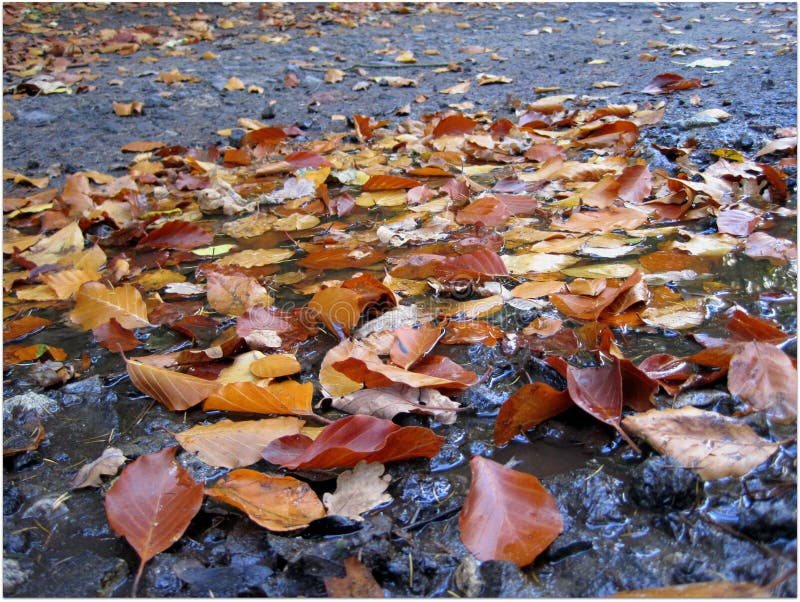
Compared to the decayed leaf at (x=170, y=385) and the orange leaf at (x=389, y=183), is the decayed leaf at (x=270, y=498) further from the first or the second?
the orange leaf at (x=389, y=183)

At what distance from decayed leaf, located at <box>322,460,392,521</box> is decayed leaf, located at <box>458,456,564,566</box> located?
14 centimetres

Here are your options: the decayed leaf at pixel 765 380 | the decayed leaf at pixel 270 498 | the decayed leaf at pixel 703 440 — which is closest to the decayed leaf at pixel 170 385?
the decayed leaf at pixel 270 498

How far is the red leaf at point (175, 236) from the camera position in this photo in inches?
88.6

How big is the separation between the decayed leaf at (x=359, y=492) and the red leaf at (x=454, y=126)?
8.09ft

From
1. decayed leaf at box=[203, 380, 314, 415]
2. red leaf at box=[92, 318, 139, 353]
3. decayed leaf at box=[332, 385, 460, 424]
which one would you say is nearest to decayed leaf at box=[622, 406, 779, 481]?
decayed leaf at box=[332, 385, 460, 424]

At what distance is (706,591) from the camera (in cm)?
76

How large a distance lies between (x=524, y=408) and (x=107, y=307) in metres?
1.20

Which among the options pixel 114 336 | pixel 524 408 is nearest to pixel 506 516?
pixel 524 408

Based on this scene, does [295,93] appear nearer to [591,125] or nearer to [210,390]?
[591,125]

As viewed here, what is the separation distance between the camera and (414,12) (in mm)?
7648

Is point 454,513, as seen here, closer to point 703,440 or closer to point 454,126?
point 703,440

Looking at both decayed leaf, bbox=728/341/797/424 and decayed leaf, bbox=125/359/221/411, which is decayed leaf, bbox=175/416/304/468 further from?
decayed leaf, bbox=728/341/797/424

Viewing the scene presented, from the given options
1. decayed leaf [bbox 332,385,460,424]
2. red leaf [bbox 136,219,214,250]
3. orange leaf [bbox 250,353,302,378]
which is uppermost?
decayed leaf [bbox 332,385,460,424]

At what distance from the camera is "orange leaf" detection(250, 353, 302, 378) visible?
130 cm
